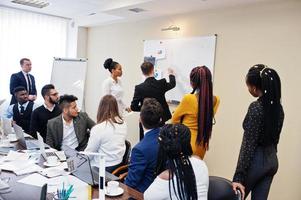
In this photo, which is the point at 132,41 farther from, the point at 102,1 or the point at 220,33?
the point at 220,33

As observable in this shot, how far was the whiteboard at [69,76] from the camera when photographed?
5.66 m

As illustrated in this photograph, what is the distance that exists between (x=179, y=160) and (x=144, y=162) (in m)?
0.46

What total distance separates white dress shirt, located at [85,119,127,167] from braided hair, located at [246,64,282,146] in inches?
49.1

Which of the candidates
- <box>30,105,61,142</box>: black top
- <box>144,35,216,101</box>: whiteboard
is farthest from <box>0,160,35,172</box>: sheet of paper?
<box>144,35,216,101</box>: whiteboard

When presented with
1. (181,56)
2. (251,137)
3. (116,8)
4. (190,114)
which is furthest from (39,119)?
(251,137)

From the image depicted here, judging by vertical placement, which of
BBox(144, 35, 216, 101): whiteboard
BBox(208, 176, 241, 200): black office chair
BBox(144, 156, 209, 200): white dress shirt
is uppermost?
BBox(144, 35, 216, 101): whiteboard

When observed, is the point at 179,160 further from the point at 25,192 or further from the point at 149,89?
the point at 149,89

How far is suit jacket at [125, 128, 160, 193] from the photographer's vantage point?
1.79 meters

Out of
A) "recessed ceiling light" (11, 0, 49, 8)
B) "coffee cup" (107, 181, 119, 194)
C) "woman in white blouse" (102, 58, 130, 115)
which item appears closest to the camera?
"coffee cup" (107, 181, 119, 194)

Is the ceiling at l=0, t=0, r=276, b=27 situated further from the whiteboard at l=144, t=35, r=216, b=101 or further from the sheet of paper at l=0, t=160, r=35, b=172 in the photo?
the sheet of paper at l=0, t=160, r=35, b=172

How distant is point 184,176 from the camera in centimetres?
136

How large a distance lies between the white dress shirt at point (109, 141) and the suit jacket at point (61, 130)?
0.43 metres

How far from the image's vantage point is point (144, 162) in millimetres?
1799

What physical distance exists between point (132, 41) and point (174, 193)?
13.5 ft
